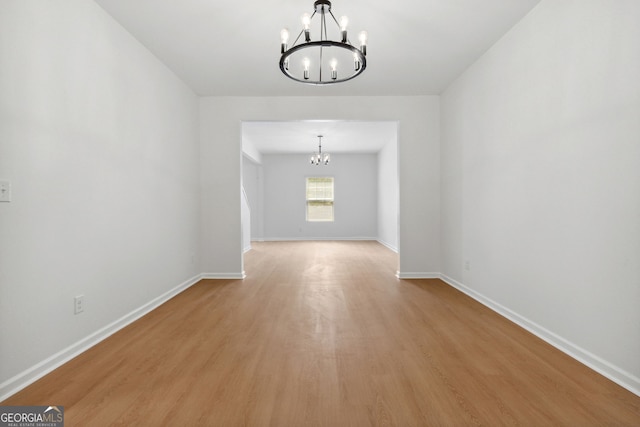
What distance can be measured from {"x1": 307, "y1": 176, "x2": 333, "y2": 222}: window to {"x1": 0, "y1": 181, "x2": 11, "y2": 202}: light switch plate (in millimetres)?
8596

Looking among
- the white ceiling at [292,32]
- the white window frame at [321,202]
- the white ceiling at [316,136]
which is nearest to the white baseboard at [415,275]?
the white ceiling at [292,32]

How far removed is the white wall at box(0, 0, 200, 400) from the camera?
68.9 inches

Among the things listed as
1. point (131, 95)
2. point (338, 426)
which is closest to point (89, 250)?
point (131, 95)

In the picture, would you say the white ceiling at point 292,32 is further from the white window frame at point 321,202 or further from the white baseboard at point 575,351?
the white window frame at point 321,202

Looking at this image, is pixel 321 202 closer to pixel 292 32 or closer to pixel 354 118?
pixel 354 118

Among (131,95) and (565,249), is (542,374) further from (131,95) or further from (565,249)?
(131,95)

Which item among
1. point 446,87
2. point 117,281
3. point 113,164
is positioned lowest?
point 117,281

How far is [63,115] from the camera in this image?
2088 mm

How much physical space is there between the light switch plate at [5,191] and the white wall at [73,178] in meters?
0.03

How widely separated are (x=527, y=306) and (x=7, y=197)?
151 inches

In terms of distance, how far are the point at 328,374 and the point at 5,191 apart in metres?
2.18

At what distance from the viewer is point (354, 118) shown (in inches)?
175

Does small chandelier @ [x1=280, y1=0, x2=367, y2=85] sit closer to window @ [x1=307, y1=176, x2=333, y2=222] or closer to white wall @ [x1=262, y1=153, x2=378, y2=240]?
white wall @ [x1=262, y1=153, x2=378, y2=240]

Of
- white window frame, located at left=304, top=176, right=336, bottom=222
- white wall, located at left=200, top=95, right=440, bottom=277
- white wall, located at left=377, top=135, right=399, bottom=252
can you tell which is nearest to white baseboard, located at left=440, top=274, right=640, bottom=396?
white wall, located at left=200, top=95, right=440, bottom=277
